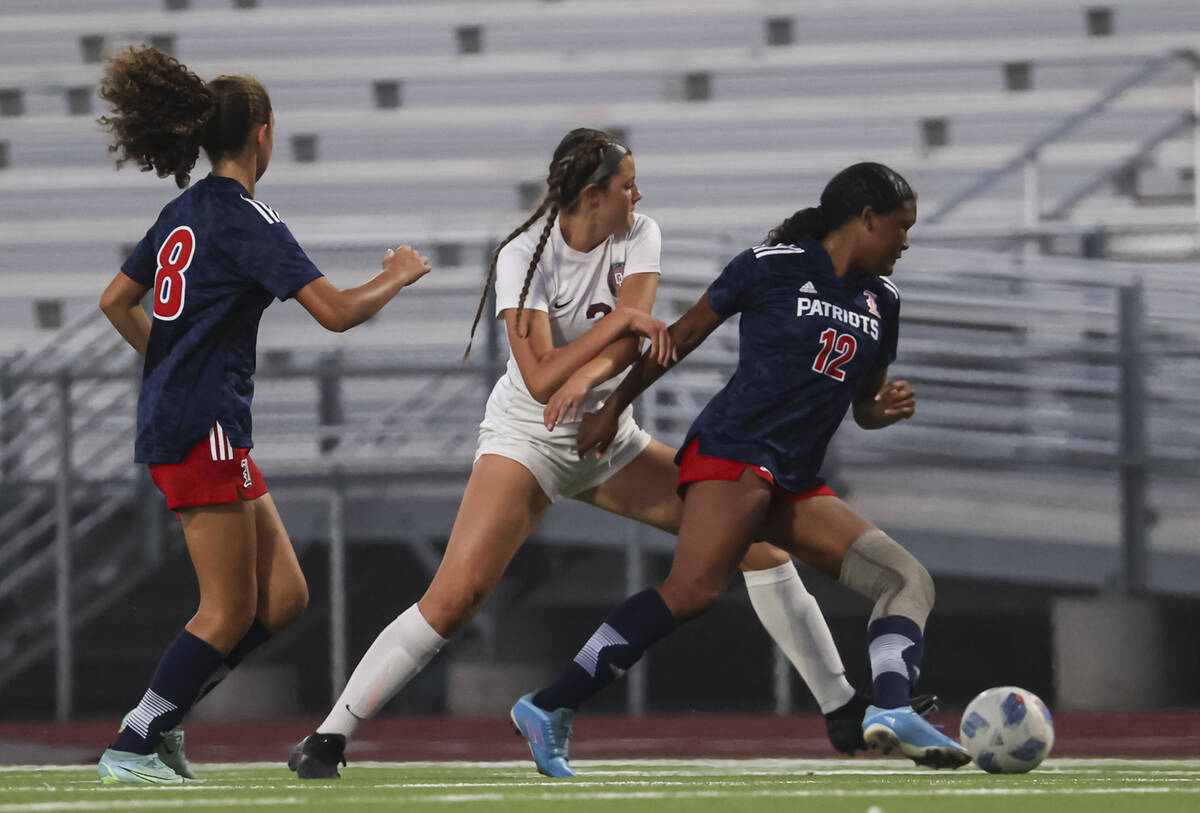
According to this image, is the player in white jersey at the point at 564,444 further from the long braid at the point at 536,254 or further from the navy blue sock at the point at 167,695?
the navy blue sock at the point at 167,695

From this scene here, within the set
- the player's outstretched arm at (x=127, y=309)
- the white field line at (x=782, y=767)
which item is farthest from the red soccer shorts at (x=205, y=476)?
the white field line at (x=782, y=767)

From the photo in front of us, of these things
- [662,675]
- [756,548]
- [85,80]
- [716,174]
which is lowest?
[662,675]

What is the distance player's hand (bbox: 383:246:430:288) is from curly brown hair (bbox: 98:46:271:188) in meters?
0.46

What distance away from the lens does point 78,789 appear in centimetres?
380

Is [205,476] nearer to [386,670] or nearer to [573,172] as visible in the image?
[386,670]

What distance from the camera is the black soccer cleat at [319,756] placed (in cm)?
407

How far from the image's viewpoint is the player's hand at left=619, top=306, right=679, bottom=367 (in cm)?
396

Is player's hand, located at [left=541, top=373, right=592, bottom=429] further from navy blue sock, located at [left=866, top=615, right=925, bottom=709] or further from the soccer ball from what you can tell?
the soccer ball

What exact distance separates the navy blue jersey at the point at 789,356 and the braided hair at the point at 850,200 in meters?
0.06

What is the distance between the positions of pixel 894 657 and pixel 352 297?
1.40 metres

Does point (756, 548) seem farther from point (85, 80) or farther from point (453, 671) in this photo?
point (85, 80)

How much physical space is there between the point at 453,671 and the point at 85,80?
303 inches

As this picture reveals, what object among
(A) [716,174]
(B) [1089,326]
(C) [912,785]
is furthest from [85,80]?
(C) [912,785]

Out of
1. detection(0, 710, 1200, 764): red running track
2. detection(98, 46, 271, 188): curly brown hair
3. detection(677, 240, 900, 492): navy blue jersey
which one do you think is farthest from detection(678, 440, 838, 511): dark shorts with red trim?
detection(0, 710, 1200, 764): red running track
